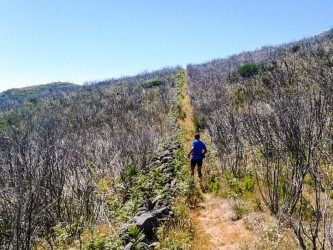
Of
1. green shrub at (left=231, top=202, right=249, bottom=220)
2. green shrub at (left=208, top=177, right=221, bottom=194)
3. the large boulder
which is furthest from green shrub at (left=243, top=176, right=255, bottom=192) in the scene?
the large boulder

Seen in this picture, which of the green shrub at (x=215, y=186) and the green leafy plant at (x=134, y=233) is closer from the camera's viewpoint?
the green leafy plant at (x=134, y=233)

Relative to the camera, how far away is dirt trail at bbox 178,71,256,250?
6.46 m

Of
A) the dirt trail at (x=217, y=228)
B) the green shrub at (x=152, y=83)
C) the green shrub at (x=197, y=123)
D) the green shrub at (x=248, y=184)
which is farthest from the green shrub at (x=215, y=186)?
the green shrub at (x=152, y=83)

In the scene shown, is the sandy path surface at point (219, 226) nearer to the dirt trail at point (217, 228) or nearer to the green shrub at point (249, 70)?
the dirt trail at point (217, 228)

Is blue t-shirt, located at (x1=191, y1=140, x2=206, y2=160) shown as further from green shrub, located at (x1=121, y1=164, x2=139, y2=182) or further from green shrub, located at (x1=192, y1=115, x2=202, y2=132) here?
green shrub, located at (x1=192, y1=115, x2=202, y2=132)

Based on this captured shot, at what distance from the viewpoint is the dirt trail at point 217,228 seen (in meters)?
6.46

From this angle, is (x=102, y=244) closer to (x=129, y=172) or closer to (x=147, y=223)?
(x=147, y=223)

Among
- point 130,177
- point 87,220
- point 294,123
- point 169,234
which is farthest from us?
point 130,177

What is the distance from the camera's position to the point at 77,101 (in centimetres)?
3616

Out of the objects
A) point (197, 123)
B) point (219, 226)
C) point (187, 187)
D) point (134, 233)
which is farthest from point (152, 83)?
point (134, 233)

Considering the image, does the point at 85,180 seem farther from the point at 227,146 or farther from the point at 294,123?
the point at 227,146

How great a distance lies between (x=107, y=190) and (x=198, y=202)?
302cm

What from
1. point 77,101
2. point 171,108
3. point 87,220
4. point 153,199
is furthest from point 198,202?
point 77,101

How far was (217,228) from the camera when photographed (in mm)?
7398
